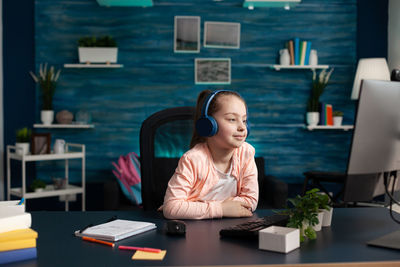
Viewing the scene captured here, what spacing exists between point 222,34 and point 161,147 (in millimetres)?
2487

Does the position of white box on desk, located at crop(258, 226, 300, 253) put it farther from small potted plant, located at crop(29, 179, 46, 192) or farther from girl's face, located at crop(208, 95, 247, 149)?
small potted plant, located at crop(29, 179, 46, 192)

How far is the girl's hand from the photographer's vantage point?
1484 mm

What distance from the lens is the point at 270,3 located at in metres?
3.96

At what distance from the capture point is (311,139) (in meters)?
4.30

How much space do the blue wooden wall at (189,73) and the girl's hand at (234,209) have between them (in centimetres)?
273

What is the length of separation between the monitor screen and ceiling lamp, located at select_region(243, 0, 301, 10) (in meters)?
2.90

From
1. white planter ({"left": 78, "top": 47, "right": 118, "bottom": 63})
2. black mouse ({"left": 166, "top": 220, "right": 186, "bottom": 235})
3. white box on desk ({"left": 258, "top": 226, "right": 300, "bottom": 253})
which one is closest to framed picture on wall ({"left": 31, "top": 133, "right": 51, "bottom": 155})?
white planter ({"left": 78, "top": 47, "right": 118, "bottom": 63})

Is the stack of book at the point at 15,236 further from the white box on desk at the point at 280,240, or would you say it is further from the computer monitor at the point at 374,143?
the computer monitor at the point at 374,143

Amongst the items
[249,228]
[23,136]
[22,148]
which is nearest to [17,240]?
[249,228]

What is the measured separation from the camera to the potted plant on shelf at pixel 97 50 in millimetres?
3992

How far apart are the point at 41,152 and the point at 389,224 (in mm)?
3056

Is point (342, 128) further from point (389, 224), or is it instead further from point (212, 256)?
point (212, 256)

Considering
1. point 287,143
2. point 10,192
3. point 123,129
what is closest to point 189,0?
point 123,129

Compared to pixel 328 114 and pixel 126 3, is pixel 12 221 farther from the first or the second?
pixel 328 114
